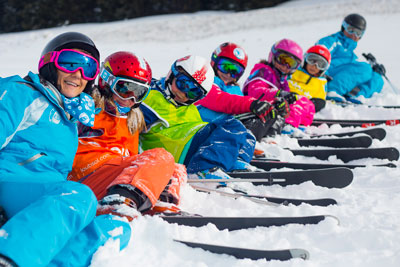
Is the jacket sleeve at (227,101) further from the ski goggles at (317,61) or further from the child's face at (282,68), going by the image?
the ski goggles at (317,61)

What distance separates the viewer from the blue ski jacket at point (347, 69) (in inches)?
341

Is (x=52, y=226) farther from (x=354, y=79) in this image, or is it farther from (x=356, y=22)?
(x=356, y=22)

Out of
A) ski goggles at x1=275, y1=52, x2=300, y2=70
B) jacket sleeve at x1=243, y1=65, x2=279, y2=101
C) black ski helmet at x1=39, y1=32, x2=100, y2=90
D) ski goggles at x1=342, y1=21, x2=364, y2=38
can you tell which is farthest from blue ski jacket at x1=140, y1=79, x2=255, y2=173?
ski goggles at x1=342, y1=21, x2=364, y2=38

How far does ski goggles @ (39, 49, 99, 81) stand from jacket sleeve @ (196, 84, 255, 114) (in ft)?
7.83

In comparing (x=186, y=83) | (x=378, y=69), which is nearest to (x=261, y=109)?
(x=186, y=83)

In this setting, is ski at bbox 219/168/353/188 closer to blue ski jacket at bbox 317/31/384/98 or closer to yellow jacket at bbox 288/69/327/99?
yellow jacket at bbox 288/69/327/99

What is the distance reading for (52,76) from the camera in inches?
110

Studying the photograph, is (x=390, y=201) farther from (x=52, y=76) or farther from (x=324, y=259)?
(x=52, y=76)

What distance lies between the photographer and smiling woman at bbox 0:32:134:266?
195 centimetres

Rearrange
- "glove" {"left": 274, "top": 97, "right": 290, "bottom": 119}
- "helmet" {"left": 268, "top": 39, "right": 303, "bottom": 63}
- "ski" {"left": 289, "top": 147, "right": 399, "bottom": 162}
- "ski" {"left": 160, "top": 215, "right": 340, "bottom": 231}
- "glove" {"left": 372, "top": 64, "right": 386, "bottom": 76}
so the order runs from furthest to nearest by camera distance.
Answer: "glove" {"left": 372, "top": 64, "right": 386, "bottom": 76} < "helmet" {"left": 268, "top": 39, "right": 303, "bottom": 63} < "glove" {"left": 274, "top": 97, "right": 290, "bottom": 119} < "ski" {"left": 289, "top": 147, "right": 399, "bottom": 162} < "ski" {"left": 160, "top": 215, "right": 340, "bottom": 231}

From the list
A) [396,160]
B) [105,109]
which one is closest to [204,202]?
[105,109]

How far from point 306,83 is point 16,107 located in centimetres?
542

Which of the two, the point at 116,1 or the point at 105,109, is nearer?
the point at 105,109

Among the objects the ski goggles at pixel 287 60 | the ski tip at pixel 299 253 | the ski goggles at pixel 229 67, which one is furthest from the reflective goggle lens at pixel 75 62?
the ski goggles at pixel 287 60
